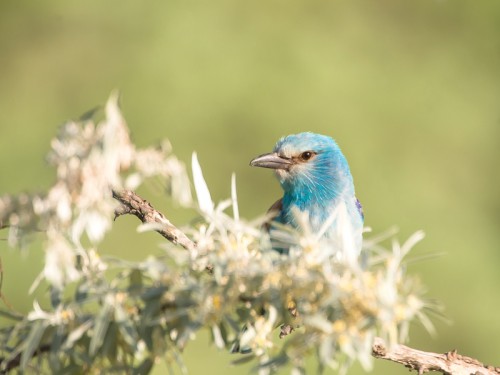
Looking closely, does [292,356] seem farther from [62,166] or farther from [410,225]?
[410,225]

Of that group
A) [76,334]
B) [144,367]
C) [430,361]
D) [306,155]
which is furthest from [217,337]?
[306,155]

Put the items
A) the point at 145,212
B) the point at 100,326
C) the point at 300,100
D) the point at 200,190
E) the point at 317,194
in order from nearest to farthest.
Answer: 1. the point at 100,326
2. the point at 200,190
3. the point at 145,212
4. the point at 317,194
5. the point at 300,100

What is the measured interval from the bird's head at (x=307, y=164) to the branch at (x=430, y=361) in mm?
1447

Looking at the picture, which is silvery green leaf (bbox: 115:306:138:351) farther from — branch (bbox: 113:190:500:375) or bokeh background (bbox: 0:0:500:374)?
bokeh background (bbox: 0:0:500:374)

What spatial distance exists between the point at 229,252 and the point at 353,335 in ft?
1.13

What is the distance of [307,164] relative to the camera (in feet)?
14.9

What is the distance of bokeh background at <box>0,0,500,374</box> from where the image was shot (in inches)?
274

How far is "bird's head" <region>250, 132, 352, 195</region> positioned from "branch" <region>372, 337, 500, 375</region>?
1447 mm

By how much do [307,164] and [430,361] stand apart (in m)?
1.57

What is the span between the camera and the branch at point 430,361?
10.2 ft

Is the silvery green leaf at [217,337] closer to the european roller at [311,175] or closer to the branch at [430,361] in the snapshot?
the branch at [430,361]

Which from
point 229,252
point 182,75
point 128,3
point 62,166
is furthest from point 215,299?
point 128,3

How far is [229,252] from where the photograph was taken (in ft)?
6.77

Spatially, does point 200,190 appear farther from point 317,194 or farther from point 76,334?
point 317,194
